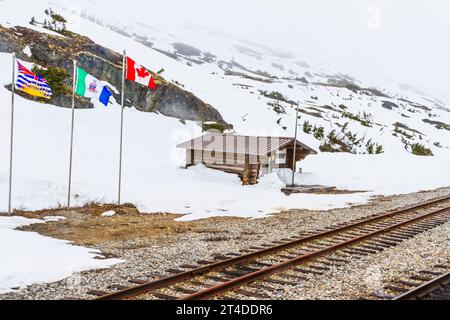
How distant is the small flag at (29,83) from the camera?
17.0 metres

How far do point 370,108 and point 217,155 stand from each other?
2668 inches

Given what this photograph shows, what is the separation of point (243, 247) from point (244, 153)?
736 inches

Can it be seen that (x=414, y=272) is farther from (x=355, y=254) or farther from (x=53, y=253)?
(x=53, y=253)

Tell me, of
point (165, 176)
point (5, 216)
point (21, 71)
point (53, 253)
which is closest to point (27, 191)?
point (5, 216)

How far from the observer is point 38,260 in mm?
10398

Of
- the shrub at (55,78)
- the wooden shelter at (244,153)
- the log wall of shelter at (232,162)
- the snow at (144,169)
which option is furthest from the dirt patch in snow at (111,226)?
the shrub at (55,78)

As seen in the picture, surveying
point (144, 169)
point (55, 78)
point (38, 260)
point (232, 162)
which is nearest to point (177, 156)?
point (144, 169)

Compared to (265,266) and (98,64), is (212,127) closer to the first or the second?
(98,64)

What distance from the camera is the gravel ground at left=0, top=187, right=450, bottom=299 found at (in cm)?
869

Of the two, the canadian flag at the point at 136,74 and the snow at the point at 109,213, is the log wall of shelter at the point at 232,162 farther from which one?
the canadian flag at the point at 136,74

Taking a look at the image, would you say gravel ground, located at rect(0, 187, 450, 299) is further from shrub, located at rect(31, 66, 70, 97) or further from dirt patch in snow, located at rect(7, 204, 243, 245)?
shrub, located at rect(31, 66, 70, 97)

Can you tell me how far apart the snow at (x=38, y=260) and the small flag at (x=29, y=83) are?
19.1 ft

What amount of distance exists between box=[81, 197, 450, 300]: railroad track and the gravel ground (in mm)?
373

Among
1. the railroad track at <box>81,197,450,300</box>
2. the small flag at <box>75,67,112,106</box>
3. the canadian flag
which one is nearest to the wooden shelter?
the canadian flag
